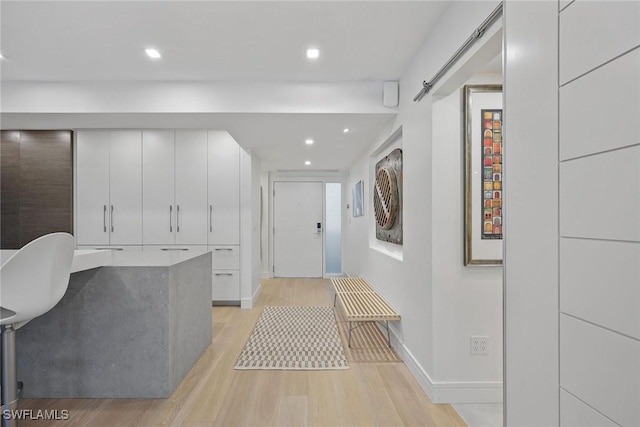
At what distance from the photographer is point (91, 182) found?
401cm

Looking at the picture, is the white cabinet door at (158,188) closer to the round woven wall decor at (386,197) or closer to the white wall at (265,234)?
the white wall at (265,234)

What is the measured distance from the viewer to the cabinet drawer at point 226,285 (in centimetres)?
421

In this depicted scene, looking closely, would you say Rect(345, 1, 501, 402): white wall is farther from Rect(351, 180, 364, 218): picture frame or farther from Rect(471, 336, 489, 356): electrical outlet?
Rect(351, 180, 364, 218): picture frame

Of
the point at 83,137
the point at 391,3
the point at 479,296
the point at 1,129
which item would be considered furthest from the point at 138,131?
the point at 479,296

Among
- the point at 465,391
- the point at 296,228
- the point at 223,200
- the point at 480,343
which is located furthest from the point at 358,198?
the point at 465,391

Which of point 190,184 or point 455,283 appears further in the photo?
point 190,184

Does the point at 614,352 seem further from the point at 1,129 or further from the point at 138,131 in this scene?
the point at 1,129

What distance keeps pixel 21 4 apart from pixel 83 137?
2465mm

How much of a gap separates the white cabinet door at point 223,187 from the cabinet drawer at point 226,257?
8 cm

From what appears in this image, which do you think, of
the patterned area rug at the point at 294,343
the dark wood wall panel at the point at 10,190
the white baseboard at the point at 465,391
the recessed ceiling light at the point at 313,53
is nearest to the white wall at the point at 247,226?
the patterned area rug at the point at 294,343

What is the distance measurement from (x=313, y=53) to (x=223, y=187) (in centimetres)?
225

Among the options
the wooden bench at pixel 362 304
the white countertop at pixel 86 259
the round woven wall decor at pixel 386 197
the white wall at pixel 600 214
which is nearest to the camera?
the white wall at pixel 600 214

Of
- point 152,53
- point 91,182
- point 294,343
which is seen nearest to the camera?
point 152,53

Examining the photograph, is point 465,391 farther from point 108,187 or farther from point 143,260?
point 108,187
